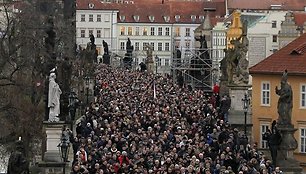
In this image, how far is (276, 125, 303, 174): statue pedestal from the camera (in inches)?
1159

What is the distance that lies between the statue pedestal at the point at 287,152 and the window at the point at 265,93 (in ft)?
50.4

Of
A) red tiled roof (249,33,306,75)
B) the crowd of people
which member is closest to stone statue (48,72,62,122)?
the crowd of people

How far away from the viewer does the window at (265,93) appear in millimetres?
45375

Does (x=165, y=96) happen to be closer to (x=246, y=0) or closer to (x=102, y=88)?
(x=102, y=88)

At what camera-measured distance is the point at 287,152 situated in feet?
97.5

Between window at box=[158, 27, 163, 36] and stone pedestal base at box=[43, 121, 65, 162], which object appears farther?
window at box=[158, 27, 163, 36]

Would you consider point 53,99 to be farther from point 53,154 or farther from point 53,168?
point 53,168

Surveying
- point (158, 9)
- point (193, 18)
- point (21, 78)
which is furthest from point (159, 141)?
point (193, 18)

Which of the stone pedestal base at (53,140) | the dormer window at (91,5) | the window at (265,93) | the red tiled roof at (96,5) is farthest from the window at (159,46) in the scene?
the stone pedestal base at (53,140)

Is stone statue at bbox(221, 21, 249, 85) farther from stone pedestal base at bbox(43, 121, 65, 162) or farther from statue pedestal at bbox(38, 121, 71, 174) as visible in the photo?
stone pedestal base at bbox(43, 121, 65, 162)

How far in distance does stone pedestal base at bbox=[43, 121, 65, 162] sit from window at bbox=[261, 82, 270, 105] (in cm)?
2066

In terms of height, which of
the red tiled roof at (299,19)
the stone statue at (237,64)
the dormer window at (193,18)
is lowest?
the stone statue at (237,64)

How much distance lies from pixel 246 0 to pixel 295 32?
31.8 meters

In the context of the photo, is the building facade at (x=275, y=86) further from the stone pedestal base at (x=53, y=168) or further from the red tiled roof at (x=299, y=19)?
the red tiled roof at (x=299, y=19)
